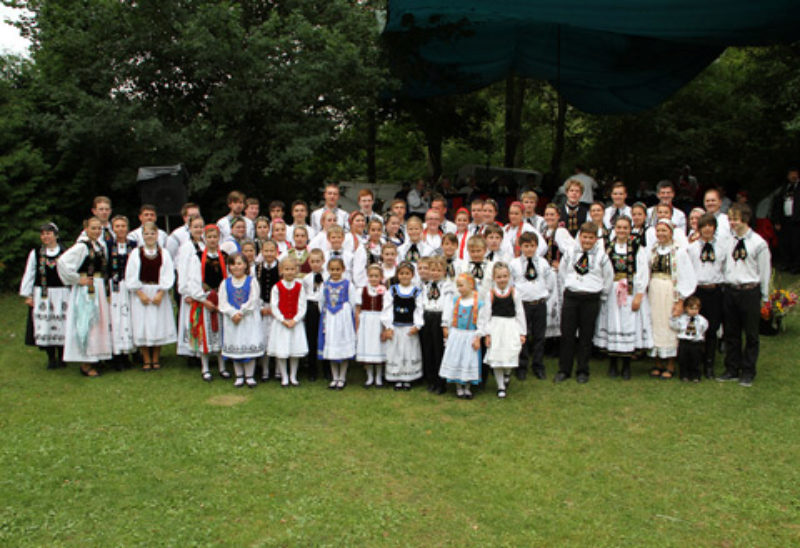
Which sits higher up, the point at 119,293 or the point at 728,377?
the point at 119,293

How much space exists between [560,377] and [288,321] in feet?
8.67

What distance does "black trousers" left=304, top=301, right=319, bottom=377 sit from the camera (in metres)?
6.44

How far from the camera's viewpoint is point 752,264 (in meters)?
6.16

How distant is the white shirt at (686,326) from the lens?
6.27 m

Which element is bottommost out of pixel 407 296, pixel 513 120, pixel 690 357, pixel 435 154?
pixel 690 357

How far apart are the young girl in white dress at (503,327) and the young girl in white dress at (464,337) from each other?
104 millimetres

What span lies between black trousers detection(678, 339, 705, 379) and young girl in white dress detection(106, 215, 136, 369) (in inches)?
211

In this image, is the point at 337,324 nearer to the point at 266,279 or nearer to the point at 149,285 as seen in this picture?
the point at 266,279

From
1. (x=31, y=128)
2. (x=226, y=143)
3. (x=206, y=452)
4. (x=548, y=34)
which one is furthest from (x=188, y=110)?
(x=206, y=452)

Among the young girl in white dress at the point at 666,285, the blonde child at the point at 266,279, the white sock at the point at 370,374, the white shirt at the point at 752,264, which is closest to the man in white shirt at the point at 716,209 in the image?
the white shirt at the point at 752,264

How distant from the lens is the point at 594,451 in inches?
187

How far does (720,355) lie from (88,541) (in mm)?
6395

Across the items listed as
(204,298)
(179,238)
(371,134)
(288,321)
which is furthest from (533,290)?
(371,134)

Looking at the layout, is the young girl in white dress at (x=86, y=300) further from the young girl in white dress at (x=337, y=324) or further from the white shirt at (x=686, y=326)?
the white shirt at (x=686, y=326)
